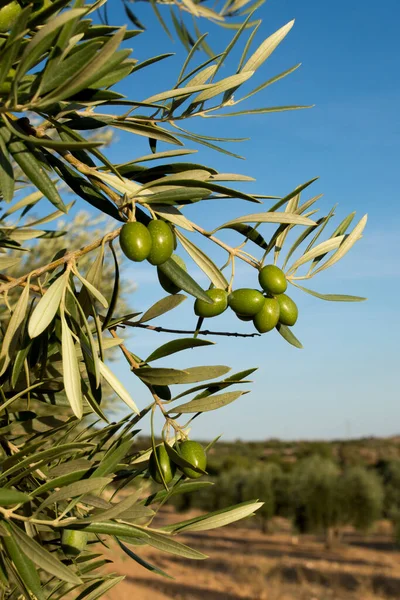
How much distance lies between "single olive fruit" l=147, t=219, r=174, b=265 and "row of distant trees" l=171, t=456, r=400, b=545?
83.7 feet

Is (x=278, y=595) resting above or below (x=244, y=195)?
below

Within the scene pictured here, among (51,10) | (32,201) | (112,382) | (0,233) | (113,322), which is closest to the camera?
(51,10)

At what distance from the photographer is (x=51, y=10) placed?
1.00m

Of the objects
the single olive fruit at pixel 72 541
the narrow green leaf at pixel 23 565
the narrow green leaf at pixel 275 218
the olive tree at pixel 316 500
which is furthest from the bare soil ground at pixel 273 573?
the narrow green leaf at pixel 275 218

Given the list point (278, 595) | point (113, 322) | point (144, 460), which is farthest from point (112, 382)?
point (278, 595)

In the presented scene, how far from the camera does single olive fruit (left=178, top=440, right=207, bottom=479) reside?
1.26 metres

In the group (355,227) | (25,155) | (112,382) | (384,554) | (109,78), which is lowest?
(384,554)

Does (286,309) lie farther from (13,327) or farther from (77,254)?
(13,327)

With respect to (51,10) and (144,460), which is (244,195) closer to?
(51,10)

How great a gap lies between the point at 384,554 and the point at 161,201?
28.4 metres

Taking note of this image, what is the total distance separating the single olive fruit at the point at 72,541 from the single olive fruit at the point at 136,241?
59cm

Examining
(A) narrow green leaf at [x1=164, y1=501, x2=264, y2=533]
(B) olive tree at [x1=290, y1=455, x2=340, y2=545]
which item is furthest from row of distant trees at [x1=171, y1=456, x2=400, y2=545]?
(A) narrow green leaf at [x1=164, y1=501, x2=264, y2=533]

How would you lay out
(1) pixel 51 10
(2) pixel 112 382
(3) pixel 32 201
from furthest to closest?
(3) pixel 32 201 → (2) pixel 112 382 → (1) pixel 51 10

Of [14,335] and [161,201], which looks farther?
[14,335]
